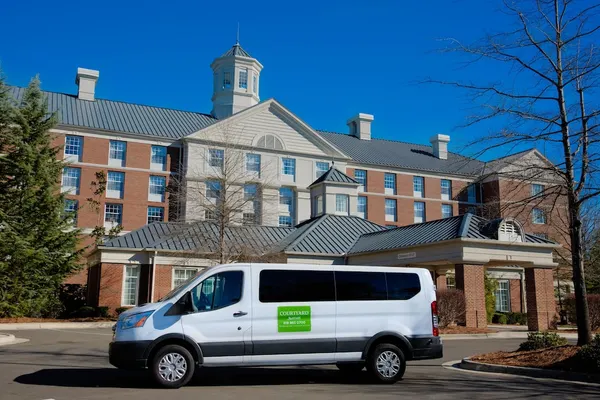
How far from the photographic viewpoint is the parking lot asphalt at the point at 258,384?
8.85m

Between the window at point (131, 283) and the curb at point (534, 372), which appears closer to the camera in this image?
the curb at point (534, 372)

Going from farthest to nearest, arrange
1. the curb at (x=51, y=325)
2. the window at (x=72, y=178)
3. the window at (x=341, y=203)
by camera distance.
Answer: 1. the window at (x=72, y=178)
2. the window at (x=341, y=203)
3. the curb at (x=51, y=325)

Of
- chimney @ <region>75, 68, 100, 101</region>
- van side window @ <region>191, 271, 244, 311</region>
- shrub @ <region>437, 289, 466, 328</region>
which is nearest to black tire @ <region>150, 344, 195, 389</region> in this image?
van side window @ <region>191, 271, 244, 311</region>

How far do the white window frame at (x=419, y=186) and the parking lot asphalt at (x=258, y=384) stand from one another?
4398cm

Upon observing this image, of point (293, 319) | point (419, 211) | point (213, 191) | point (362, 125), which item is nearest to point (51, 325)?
point (213, 191)

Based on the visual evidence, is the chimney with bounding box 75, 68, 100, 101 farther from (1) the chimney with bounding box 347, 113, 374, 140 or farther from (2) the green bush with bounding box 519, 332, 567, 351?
(2) the green bush with bounding box 519, 332, 567, 351

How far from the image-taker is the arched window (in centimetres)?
4778

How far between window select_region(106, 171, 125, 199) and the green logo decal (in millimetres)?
37769

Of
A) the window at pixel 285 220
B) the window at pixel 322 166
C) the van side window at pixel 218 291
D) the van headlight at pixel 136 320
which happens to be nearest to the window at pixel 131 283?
the window at pixel 285 220

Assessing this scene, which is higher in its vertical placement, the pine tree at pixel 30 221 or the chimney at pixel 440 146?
the chimney at pixel 440 146

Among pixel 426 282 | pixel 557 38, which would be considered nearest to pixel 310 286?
pixel 426 282

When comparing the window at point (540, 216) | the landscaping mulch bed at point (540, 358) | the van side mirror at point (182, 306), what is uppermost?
the window at point (540, 216)

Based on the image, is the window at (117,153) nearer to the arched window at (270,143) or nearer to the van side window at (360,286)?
the arched window at (270,143)

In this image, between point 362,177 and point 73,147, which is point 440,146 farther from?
point 73,147
